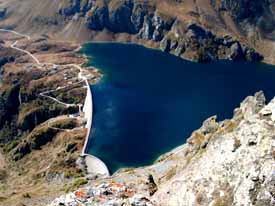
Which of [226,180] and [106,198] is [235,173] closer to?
[226,180]

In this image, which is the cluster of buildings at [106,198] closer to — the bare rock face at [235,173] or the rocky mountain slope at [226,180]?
the rocky mountain slope at [226,180]

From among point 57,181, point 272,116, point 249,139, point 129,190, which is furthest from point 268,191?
point 57,181

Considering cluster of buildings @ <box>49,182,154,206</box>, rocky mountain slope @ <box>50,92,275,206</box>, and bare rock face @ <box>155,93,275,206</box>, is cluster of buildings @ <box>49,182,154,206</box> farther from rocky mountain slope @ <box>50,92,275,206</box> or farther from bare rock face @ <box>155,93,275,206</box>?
bare rock face @ <box>155,93,275,206</box>

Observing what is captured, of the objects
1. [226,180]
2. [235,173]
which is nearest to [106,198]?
[226,180]

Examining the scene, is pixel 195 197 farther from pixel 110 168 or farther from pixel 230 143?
pixel 110 168

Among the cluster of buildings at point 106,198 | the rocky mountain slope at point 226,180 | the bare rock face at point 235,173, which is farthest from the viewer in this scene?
the cluster of buildings at point 106,198

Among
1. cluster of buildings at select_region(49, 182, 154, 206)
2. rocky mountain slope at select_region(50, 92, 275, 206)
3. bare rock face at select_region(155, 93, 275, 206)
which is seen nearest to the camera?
bare rock face at select_region(155, 93, 275, 206)

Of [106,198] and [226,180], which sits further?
[106,198]

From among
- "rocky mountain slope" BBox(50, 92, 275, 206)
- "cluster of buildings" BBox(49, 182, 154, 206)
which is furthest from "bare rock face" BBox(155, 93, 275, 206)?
"cluster of buildings" BBox(49, 182, 154, 206)

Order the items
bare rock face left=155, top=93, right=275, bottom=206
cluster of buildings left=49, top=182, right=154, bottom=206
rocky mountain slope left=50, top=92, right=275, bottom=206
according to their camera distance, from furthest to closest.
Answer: cluster of buildings left=49, top=182, right=154, bottom=206
rocky mountain slope left=50, top=92, right=275, bottom=206
bare rock face left=155, top=93, right=275, bottom=206

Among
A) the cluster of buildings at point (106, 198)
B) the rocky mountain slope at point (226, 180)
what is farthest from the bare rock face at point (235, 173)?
the cluster of buildings at point (106, 198)

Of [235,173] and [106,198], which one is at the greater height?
[235,173]
